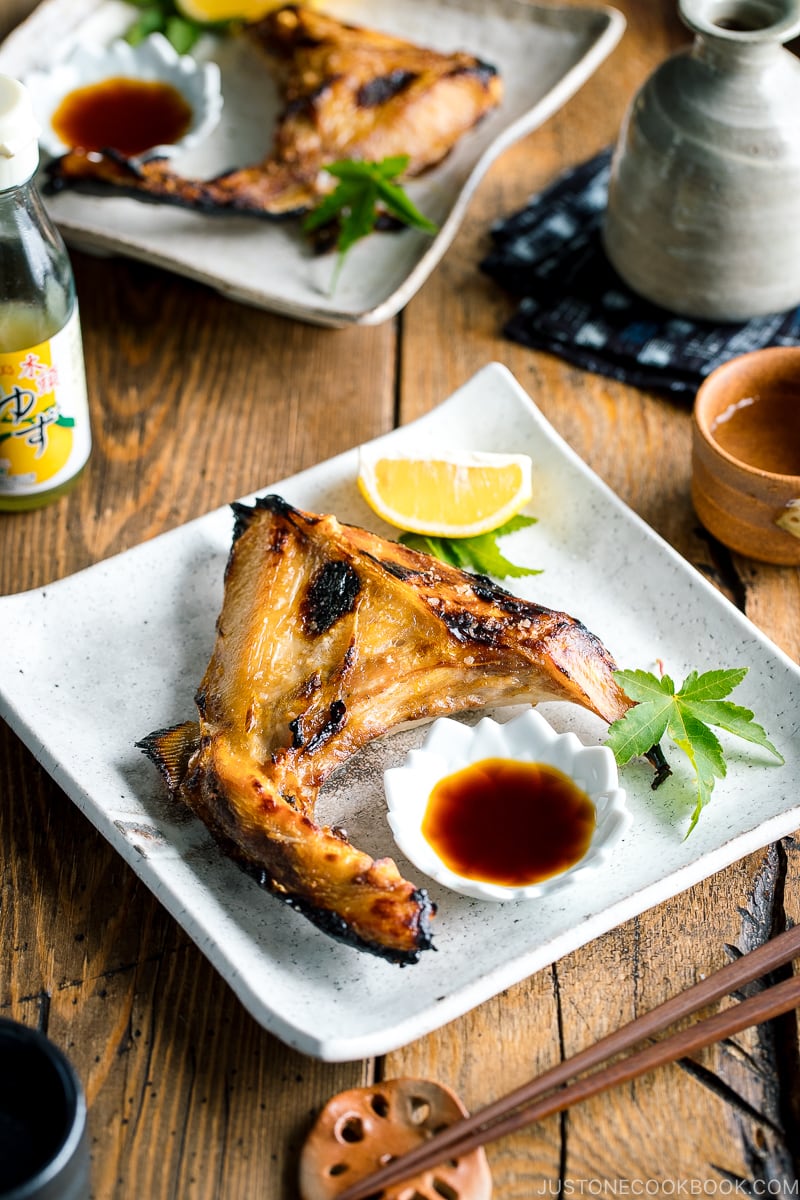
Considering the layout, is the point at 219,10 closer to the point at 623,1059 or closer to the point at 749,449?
the point at 749,449

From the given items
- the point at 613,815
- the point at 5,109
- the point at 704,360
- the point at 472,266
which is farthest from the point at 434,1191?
the point at 472,266

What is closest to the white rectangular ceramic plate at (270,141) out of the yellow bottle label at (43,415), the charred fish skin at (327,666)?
the yellow bottle label at (43,415)

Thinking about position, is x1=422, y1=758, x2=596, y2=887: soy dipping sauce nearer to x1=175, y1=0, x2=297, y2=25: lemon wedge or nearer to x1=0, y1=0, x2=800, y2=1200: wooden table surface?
x1=0, y1=0, x2=800, y2=1200: wooden table surface

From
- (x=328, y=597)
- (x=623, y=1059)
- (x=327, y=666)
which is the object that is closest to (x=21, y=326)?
(x=328, y=597)

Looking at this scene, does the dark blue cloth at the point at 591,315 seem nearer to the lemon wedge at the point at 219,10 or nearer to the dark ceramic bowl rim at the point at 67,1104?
the lemon wedge at the point at 219,10

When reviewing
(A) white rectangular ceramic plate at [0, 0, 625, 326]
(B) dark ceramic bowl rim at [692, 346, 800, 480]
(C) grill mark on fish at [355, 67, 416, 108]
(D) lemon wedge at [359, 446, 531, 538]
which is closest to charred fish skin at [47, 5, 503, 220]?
(C) grill mark on fish at [355, 67, 416, 108]

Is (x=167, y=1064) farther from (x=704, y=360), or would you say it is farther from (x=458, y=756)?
(x=704, y=360)
